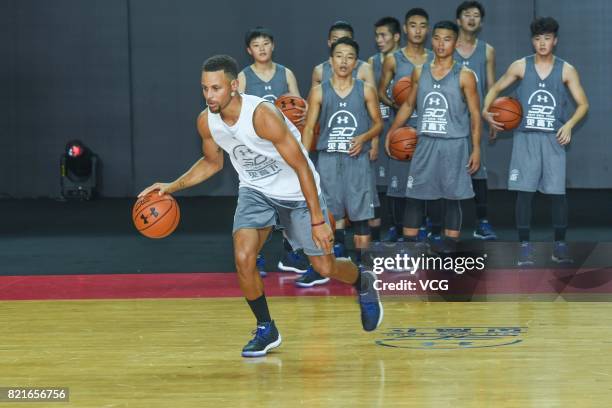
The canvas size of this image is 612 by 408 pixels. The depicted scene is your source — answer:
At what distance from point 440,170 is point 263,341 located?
263cm

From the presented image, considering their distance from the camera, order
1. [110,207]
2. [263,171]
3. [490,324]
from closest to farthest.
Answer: [263,171] → [490,324] → [110,207]

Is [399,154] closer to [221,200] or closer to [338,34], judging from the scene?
[338,34]

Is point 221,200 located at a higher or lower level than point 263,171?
lower

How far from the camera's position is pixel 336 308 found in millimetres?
6270

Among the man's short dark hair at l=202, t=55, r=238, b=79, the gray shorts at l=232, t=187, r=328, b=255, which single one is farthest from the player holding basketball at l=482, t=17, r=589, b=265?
the man's short dark hair at l=202, t=55, r=238, b=79

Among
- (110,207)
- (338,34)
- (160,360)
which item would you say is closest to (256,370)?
(160,360)

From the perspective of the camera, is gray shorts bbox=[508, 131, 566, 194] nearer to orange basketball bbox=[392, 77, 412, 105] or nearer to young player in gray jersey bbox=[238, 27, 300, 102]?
orange basketball bbox=[392, 77, 412, 105]

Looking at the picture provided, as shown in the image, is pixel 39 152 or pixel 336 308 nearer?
pixel 336 308

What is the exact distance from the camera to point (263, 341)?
5.11m

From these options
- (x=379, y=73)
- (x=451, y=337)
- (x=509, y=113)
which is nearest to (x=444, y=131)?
(x=509, y=113)

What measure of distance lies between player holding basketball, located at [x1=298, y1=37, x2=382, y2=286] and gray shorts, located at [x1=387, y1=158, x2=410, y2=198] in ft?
3.20

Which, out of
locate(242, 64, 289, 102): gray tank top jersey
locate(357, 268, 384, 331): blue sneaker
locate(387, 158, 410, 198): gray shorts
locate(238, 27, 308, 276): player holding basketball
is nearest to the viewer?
locate(357, 268, 384, 331): blue sneaker

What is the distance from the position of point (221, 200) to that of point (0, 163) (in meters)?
2.75

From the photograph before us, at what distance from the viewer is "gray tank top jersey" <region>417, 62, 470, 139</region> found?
288 inches
